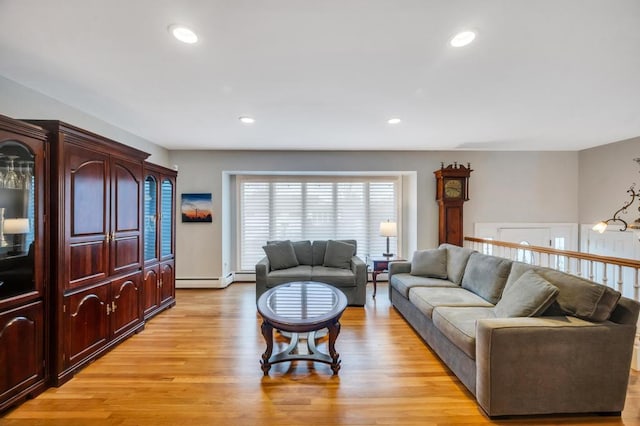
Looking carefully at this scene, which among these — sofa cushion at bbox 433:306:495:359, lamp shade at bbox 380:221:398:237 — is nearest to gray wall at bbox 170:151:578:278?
lamp shade at bbox 380:221:398:237

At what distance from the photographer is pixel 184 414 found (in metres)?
1.89

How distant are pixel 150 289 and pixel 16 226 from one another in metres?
1.71

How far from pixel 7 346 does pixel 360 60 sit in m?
3.14

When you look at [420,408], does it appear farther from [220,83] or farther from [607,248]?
[607,248]

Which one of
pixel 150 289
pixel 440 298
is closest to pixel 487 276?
pixel 440 298

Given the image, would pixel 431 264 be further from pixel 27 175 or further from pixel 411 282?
pixel 27 175

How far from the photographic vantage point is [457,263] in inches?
136

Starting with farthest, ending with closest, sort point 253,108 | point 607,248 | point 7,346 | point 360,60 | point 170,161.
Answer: point 170,161 → point 607,248 → point 253,108 → point 360,60 → point 7,346

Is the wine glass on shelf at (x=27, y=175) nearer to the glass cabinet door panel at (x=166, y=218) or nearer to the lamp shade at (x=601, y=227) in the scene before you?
the glass cabinet door panel at (x=166, y=218)

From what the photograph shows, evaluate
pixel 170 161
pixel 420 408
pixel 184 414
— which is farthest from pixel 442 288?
pixel 170 161

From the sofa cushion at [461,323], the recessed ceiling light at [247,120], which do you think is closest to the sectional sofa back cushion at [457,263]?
the sofa cushion at [461,323]

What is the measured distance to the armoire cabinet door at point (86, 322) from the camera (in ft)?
7.40

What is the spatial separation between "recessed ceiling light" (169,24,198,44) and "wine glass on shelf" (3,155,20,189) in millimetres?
1500

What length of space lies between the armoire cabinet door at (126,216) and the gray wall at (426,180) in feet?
5.90
